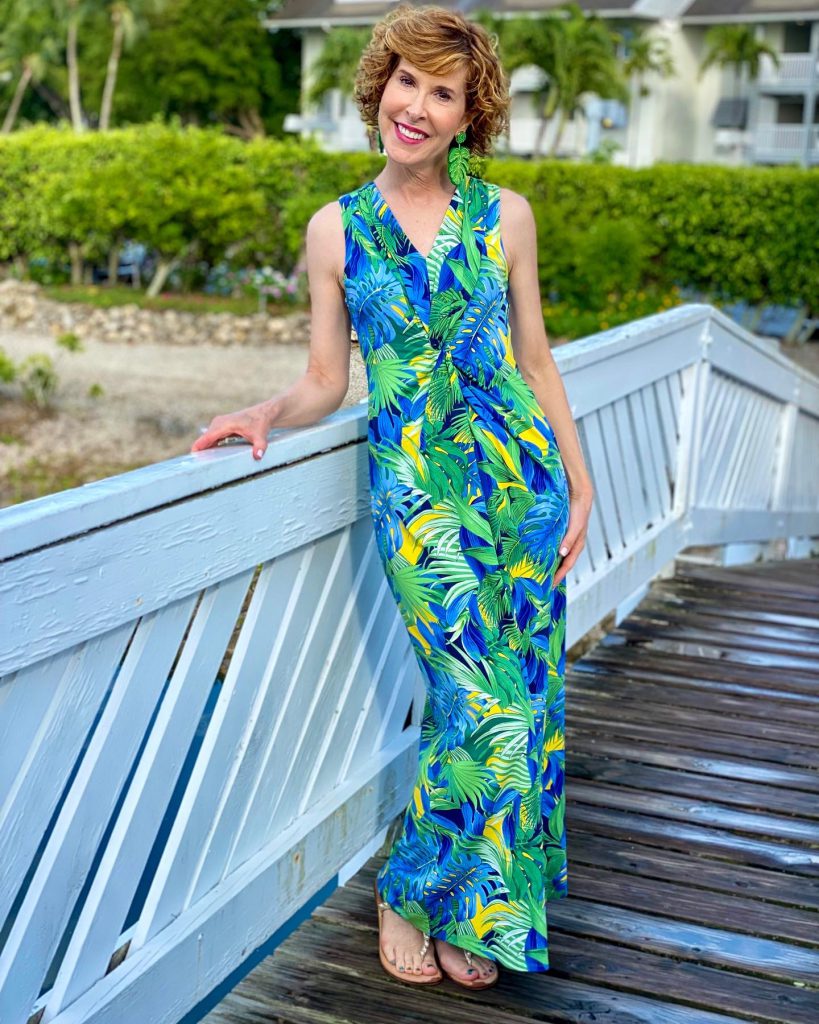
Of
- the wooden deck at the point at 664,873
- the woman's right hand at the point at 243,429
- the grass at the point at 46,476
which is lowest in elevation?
the grass at the point at 46,476

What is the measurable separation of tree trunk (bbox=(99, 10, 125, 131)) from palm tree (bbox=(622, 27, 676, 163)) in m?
16.0

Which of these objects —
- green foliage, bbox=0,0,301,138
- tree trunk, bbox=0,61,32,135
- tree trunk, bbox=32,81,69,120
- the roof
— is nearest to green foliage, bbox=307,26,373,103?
the roof

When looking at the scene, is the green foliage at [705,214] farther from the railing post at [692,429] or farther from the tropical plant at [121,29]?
the tropical plant at [121,29]

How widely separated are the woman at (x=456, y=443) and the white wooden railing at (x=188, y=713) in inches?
7.5

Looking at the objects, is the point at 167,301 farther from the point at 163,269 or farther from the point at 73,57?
the point at 73,57

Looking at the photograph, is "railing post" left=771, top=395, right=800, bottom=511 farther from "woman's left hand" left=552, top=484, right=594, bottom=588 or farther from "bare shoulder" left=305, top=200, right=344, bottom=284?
"bare shoulder" left=305, top=200, right=344, bottom=284

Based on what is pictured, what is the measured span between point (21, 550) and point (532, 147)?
32697 millimetres

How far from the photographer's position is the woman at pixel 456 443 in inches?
92.5

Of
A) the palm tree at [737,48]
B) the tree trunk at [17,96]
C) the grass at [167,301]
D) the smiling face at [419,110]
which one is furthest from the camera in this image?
the tree trunk at [17,96]

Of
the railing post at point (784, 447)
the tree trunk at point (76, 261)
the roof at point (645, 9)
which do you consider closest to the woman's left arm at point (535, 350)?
the railing post at point (784, 447)

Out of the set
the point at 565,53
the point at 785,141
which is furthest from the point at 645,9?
the point at 565,53

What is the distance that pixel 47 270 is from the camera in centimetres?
2275

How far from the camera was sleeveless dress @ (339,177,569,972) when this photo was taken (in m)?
2.35

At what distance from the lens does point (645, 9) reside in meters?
32.0
